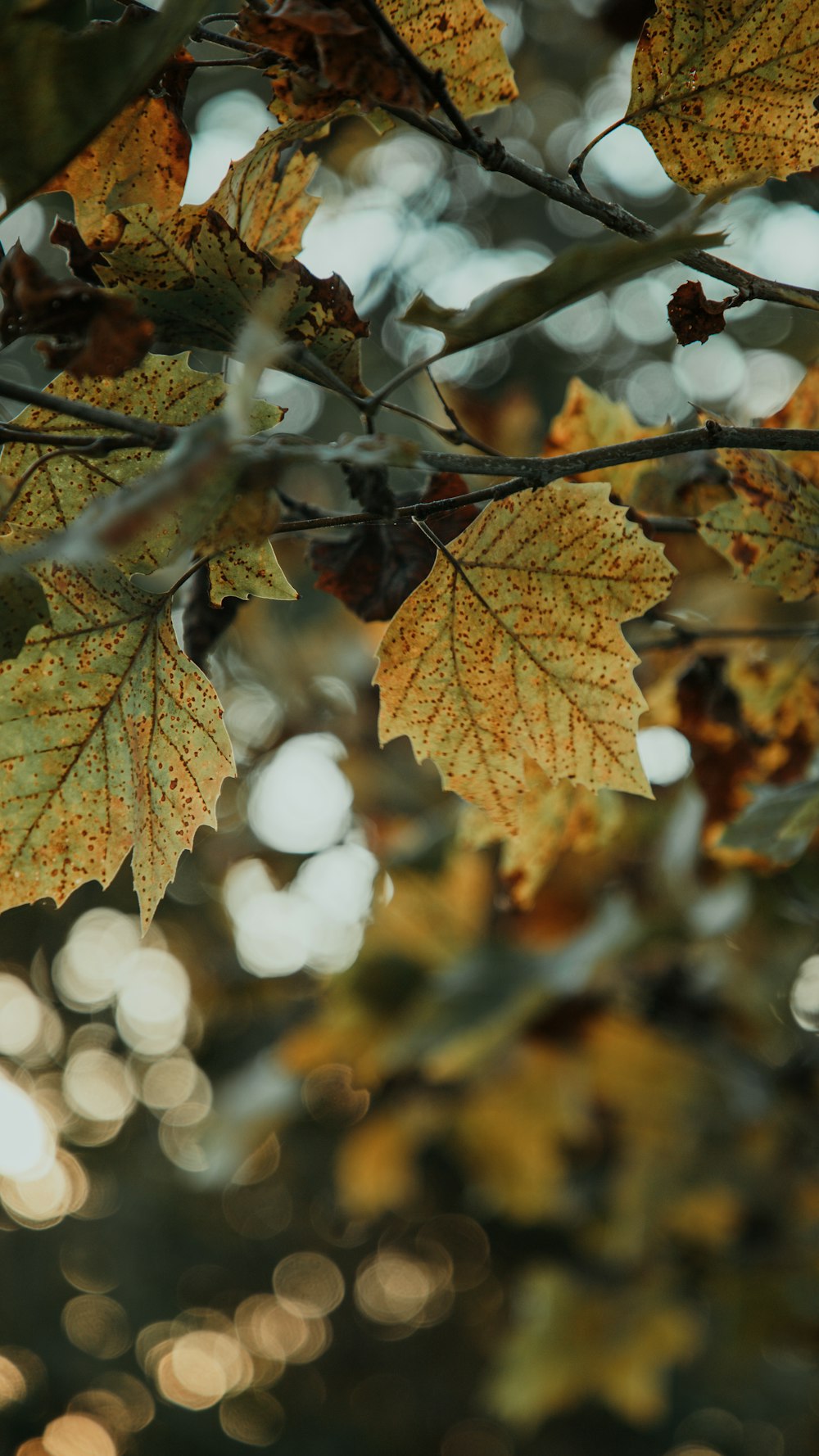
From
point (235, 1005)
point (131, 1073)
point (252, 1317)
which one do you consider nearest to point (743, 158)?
point (235, 1005)

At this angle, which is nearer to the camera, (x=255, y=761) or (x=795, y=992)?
(x=795, y=992)

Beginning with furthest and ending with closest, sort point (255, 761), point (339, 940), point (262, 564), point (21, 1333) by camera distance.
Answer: point (21, 1333) < point (339, 940) < point (255, 761) < point (262, 564)

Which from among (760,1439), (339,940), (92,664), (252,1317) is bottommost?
(760,1439)

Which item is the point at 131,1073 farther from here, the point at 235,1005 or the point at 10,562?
the point at 10,562

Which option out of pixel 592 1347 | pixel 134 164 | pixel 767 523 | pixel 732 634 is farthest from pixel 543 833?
pixel 592 1347

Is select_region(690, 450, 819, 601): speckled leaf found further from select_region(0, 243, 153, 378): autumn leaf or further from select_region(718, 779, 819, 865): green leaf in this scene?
select_region(0, 243, 153, 378): autumn leaf

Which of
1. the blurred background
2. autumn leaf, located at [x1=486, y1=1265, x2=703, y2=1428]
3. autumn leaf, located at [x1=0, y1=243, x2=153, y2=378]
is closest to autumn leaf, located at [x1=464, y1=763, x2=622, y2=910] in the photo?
the blurred background

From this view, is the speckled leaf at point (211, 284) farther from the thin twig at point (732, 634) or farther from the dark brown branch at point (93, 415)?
the thin twig at point (732, 634)
